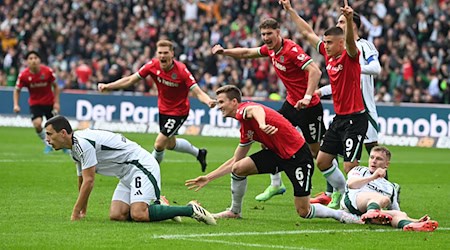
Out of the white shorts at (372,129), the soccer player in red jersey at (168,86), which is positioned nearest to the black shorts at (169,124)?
the soccer player in red jersey at (168,86)

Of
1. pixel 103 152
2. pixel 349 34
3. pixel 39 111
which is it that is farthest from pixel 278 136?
pixel 39 111

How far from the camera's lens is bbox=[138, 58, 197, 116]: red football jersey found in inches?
685

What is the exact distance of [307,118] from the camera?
14.8 metres

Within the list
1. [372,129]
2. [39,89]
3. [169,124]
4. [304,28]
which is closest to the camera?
[372,129]

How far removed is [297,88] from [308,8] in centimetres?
1993

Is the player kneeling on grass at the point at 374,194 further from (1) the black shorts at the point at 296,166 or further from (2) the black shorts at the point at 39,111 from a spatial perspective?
(2) the black shorts at the point at 39,111

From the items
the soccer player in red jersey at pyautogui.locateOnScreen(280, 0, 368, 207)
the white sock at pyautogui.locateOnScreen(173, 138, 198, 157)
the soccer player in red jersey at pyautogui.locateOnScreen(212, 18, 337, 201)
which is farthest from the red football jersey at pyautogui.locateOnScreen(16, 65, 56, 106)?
the soccer player in red jersey at pyautogui.locateOnScreen(280, 0, 368, 207)

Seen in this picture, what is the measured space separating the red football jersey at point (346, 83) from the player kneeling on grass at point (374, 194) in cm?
121

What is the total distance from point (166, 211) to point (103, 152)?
1000mm

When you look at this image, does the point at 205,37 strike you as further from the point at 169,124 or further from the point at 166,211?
the point at 166,211

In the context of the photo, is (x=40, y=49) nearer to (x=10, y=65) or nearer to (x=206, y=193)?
(x=10, y=65)

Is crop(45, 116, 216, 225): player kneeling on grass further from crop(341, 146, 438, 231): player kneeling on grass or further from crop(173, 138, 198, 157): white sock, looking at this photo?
crop(173, 138, 198, 157): white sock

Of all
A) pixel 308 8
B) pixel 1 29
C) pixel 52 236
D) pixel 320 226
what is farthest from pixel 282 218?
pixel 1 29

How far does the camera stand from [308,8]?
34125 millimetres
